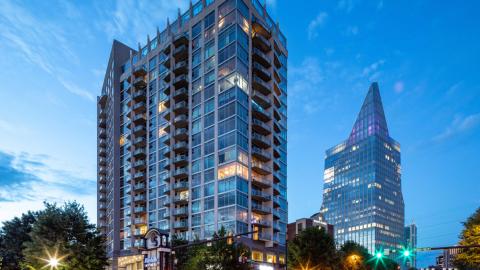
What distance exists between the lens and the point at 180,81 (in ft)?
312

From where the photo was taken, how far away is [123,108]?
123938 millimetres

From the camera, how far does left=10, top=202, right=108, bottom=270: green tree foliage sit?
42.1 metres

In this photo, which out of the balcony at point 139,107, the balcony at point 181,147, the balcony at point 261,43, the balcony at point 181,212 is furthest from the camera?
the balcony at point 139,107

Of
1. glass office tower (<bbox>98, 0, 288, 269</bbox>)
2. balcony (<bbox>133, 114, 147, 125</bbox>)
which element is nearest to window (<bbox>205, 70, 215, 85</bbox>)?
glass office tower (<bbox>98, 0, 288, 269</bbox>)

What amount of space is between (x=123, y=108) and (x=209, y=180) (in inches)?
2042

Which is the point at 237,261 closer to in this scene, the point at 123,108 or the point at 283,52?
the point at 283,52

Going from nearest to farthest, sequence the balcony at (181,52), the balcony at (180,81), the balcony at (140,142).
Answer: the balcony at (180,81) < the balcony at (181,52) < the balcony at (140,142)

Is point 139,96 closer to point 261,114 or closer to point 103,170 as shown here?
point 261,114

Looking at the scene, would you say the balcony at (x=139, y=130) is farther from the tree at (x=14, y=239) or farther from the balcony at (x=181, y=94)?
the tree at (x=14, y=239)

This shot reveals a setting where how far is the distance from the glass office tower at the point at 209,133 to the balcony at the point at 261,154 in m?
0.31

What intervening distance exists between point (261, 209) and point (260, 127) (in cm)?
1759

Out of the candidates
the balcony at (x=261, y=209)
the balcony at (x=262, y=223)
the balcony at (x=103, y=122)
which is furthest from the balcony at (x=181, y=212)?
the balcony at (x=103, y=122)

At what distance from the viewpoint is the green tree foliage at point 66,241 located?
42.1 meters

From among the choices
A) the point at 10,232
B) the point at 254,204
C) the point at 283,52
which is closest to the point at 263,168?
the point at 254,204
